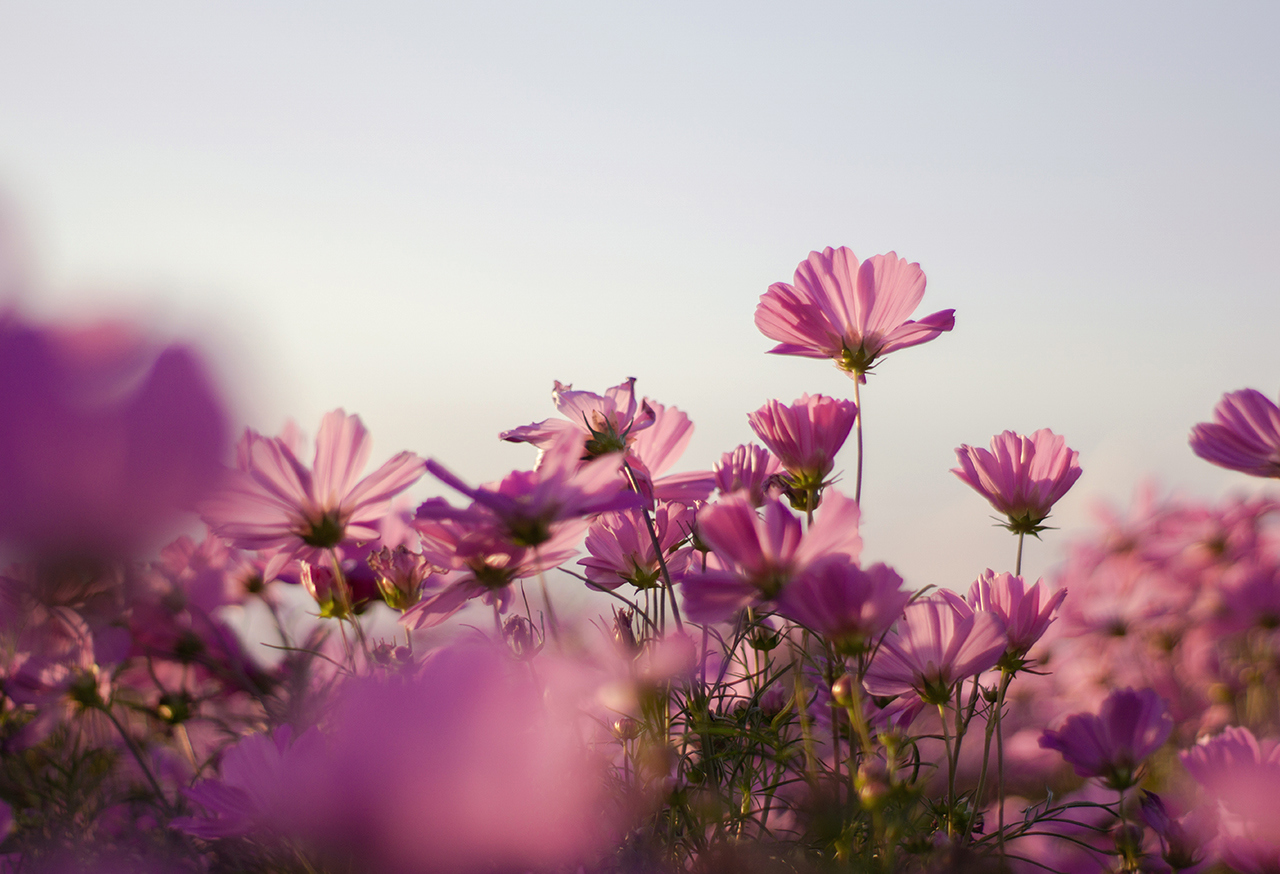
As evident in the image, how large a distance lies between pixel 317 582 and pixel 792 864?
0.34 m

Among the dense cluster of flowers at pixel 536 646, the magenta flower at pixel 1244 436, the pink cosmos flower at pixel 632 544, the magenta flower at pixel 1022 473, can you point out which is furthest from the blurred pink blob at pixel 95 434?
the magenta flower at pixel 1244 436

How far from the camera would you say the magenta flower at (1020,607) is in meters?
0.51

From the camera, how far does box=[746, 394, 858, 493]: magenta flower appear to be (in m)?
0.55

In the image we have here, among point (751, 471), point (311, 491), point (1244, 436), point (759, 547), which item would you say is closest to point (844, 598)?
point (759, 547)

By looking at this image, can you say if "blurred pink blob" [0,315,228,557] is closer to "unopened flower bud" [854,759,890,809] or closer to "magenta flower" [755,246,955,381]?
"unopened flower bud" [854,759,890,809]

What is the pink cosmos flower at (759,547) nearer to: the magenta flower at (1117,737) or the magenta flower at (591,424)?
the magenta flower at (591,424)

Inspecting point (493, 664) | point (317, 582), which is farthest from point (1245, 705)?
point (493, 664)

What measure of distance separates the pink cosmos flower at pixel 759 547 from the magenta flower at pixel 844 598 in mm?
10

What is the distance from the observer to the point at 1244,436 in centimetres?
61

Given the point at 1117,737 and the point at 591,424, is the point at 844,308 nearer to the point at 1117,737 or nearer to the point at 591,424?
the point at 591,424

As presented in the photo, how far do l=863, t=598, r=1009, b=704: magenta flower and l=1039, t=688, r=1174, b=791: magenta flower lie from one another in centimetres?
18

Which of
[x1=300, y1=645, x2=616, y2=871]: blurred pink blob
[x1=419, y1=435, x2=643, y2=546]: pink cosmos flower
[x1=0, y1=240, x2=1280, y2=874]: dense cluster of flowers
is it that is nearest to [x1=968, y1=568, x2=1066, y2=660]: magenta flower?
[x1=0, y1=240, x2=1280, y2=874]: dense cluster of flowers

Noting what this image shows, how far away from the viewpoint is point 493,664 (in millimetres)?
172

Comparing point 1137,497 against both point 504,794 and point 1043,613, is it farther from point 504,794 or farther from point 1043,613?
point 504,794
